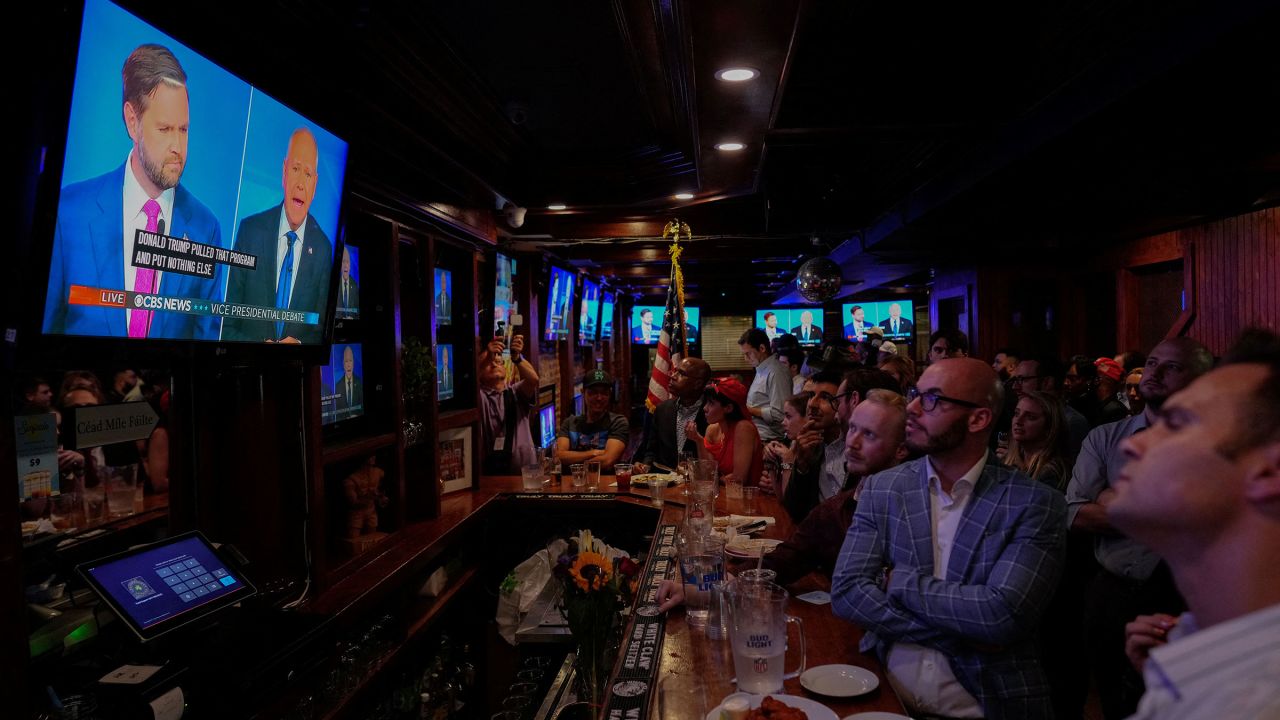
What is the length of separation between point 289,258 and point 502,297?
3614 mm

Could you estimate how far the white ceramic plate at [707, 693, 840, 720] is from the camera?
1657 millimetres

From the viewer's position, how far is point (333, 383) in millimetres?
3395

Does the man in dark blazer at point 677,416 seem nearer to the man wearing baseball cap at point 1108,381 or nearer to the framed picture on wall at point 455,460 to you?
the framed picture on wall at point 455,460

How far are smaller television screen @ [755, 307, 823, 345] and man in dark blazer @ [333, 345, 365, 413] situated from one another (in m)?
12.3

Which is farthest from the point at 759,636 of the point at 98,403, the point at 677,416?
the point at 677,416

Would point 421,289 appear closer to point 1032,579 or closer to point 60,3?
point 60,3

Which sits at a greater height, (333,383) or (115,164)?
(115,164)

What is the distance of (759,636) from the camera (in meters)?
1.82

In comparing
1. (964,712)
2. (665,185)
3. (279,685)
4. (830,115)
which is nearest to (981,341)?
(665,185)

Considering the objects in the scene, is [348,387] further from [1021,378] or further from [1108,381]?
[1108,381]

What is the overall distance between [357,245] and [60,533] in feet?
6.32

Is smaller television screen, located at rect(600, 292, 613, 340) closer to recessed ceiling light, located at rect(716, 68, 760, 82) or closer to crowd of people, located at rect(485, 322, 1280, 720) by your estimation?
crowd of people, located at rect(485, 322, 1280, 720)

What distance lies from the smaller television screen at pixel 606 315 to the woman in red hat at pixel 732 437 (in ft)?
22.1

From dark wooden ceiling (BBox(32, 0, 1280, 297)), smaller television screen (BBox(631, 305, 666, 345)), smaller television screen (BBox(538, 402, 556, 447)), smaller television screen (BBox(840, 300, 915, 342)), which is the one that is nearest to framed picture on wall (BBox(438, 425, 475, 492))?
dark wooden ceiling (BBox(32, 0, 1280, 297))
